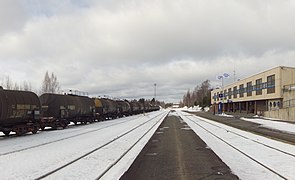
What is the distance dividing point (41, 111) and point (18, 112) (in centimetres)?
351

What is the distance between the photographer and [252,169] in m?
9.82

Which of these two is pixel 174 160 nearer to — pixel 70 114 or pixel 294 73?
pixel 70 114

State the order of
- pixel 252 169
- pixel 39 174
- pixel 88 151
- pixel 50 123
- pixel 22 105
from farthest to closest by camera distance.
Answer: pixel 50 123 → pixel 22 105 → pixel 88 151 → pixel 252 169 → pixel 39 174

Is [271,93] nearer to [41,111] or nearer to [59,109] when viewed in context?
[59,109]

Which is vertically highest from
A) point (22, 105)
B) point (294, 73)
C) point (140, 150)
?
point (294, 73)

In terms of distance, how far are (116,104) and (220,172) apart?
164 ft

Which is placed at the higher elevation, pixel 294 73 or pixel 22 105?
pixel 294 73

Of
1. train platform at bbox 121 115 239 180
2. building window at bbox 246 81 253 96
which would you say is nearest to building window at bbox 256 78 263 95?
building window at bbox 246 81 253 96

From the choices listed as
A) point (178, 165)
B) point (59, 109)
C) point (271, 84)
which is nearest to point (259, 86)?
point (271, 84)

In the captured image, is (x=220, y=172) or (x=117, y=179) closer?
(x=117, y=179)

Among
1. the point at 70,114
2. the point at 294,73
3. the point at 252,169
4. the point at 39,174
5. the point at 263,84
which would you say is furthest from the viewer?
the point at 263,84

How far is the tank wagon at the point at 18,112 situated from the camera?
2064cm

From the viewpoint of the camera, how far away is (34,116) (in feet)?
79.5

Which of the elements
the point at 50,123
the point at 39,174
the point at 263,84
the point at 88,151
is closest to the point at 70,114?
the point at 50,123
